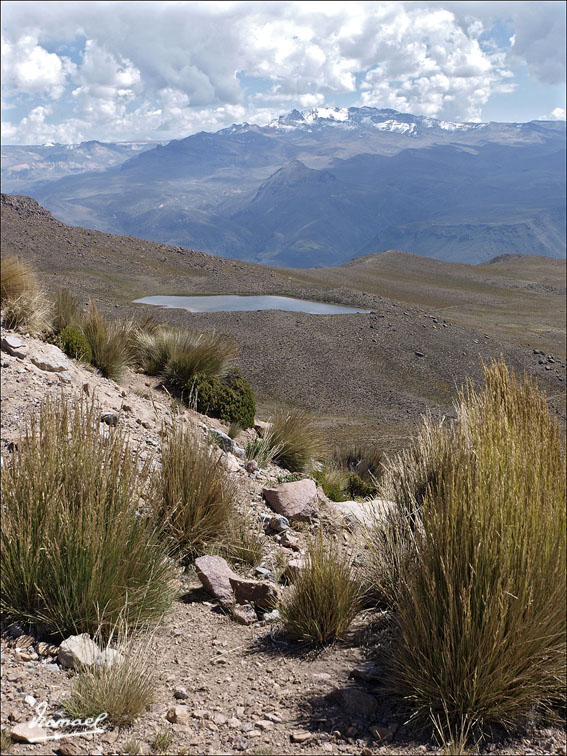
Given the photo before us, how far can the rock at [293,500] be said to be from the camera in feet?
22.0

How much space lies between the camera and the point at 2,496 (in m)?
3.64

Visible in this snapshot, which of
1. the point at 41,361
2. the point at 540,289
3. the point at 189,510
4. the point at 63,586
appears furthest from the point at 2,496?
the point at 540,289

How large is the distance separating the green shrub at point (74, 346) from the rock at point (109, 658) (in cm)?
702

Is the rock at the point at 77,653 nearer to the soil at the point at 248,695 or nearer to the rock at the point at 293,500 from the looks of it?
the soil at the point at 248,695

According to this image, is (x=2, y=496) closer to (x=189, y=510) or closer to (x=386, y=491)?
(x=189, y=510)

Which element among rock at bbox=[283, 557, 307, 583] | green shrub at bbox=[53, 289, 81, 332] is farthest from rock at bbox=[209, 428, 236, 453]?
rock at bbox=[283, 557, 307, 583]

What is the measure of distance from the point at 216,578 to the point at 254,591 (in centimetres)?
30

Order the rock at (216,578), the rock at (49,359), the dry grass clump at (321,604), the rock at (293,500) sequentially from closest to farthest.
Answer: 1. the dry grass clump at (321,604)
2. the rock at (216,578)
3. the rock at (293,500)
4. the rock at (49,359)

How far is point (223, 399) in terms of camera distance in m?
10.4

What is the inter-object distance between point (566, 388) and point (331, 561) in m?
25.8

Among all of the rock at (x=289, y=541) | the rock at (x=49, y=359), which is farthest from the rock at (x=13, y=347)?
the rock at (x=289, y=541)

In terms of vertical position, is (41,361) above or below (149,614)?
above

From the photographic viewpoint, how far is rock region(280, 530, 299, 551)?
19.7 ft

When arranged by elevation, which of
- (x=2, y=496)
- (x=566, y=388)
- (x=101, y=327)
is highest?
(x=101, y=327)
